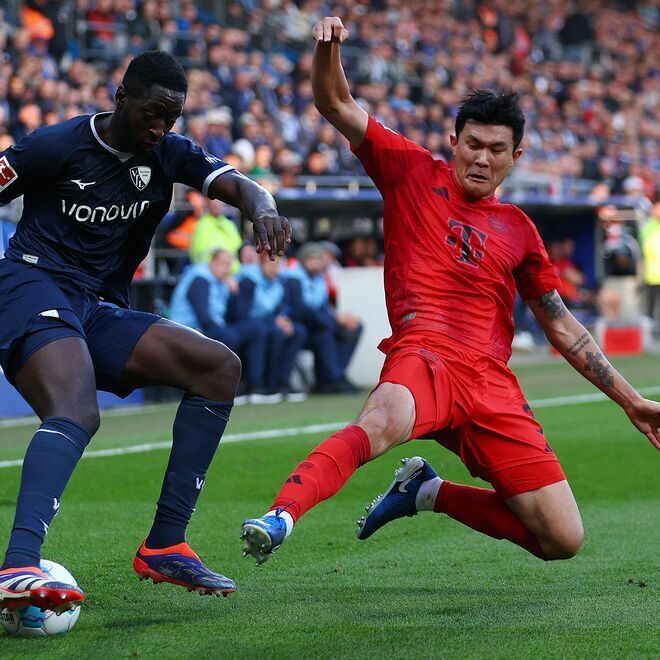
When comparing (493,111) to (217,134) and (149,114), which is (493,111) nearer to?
(149,114)

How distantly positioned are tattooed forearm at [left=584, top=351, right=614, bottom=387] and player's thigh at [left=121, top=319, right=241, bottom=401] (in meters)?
1.50

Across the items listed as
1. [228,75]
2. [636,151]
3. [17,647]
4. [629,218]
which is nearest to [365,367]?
[228,75]

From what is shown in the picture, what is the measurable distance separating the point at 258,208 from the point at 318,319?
930 cm

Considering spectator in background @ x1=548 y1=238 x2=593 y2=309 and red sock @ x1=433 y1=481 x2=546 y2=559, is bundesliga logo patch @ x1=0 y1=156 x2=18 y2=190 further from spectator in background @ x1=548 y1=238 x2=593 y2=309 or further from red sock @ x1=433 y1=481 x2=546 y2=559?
spectator in background @ x1=548 y1=238 x2=593 y2=309

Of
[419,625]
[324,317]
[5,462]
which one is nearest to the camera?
[419,625]

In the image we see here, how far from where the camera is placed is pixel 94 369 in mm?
4922

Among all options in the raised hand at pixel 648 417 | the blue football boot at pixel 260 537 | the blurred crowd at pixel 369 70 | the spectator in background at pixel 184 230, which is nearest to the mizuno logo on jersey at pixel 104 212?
the blue football boot at pixel 260 537

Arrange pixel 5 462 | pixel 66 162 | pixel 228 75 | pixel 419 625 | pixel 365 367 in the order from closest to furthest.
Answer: pixel 419 625 → pixel 66 162 → pixel 5 462 → pixel 365 367 → pixel 228 75

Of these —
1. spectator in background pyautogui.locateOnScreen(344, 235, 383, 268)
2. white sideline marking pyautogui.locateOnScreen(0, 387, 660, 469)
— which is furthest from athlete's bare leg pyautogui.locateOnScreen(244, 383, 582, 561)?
spectator in background pyautogui.locateOnScreen(344, 235, 383, 268)

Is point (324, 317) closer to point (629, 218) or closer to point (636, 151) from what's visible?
point (629, 218)

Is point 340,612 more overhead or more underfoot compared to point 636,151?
more overhead

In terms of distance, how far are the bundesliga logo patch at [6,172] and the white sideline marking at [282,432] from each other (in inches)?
176

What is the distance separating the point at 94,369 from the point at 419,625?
5.22 feet

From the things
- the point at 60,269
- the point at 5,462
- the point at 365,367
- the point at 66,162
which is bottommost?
the point at 365,367
